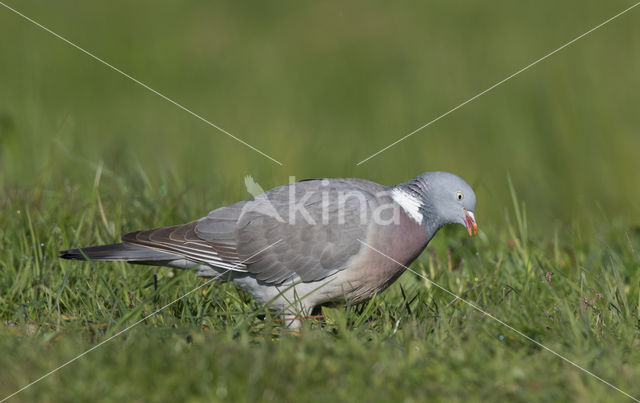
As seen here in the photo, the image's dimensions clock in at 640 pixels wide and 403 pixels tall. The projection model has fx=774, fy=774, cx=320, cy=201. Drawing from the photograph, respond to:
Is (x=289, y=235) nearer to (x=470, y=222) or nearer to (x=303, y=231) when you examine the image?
(x=303, y=231)

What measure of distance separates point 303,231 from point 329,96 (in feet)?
14.6

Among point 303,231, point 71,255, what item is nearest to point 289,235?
point 303,231

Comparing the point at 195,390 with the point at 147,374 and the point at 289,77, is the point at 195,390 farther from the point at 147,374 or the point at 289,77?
the point at 289,77

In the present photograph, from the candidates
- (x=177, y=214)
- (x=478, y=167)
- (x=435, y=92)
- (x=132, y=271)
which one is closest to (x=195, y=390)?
(x=132, y=271)

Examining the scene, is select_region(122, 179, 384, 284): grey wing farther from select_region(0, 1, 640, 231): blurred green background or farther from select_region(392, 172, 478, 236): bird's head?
select_region(0, 1, 640, 231): blurred green background

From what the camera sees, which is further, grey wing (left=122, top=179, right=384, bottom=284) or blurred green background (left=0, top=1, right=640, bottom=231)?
blurred green background (left=0, top=1, right=640, bottom=231)

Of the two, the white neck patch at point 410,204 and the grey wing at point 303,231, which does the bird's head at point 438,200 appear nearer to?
the white neck patch at point 410,204

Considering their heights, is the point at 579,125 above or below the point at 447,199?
below

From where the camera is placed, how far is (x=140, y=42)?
29.7ft

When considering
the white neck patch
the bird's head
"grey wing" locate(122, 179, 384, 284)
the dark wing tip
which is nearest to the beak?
the bird's head

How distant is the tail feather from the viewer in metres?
3.87

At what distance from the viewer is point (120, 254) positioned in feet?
12.8

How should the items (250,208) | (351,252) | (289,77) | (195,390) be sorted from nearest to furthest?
(195,390), (351,252), (250,208), (289,77)

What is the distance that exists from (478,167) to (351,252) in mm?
3543
